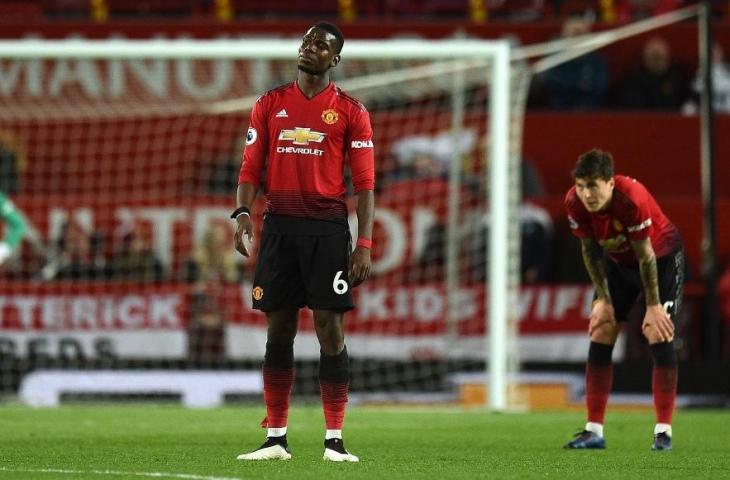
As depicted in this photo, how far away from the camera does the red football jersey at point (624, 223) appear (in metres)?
8.31

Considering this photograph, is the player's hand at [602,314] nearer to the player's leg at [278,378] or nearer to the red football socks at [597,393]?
the red football socks at [597,393]

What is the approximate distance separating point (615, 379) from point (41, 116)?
7468mm

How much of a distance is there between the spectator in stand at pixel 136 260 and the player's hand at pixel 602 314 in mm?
7441

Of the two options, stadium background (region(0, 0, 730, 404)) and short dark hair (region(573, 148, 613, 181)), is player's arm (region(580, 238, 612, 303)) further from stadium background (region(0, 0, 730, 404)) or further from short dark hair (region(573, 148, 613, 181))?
stadium background (region(0, 0, 730, 404))

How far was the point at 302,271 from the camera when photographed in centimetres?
742

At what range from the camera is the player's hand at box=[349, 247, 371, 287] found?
7316mm

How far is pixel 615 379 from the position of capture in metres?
14.0

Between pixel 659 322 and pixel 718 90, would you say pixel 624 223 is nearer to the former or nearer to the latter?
pixel 659 322

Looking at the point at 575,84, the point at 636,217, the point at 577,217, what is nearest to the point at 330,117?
the point at 577,217

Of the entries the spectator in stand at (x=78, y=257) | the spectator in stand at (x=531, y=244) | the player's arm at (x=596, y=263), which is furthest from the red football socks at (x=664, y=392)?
the spectator in stand at (x=78, y=257)

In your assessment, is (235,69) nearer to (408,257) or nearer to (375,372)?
(408,257)

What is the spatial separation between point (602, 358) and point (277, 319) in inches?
90.9

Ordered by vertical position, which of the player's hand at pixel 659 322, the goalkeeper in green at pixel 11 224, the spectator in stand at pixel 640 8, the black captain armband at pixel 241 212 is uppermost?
the spectator in stand at pixel 640 8

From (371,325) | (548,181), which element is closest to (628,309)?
(371,325)
